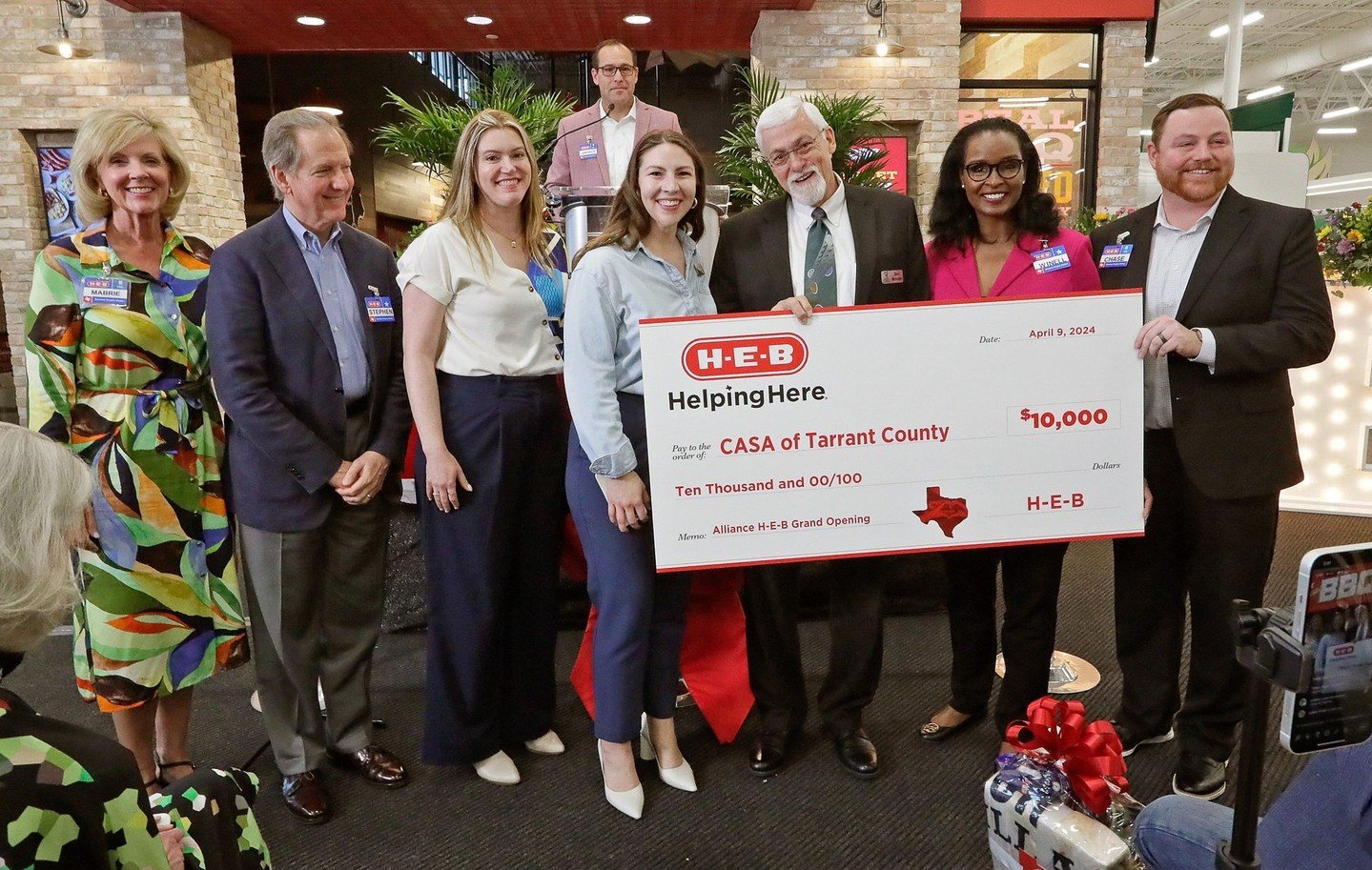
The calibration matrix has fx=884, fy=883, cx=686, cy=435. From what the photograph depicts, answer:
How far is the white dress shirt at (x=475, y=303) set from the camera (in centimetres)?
203

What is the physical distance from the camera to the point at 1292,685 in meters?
0.72

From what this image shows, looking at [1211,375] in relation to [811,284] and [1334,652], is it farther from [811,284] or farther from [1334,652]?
[1334,652]

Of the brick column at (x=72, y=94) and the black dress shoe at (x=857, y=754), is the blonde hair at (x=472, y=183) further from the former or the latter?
the brick column at (x=72, y=94)

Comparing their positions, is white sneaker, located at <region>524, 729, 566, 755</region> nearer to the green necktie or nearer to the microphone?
the green necktie

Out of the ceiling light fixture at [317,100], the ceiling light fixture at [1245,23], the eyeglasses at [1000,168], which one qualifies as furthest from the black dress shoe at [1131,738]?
the ceiling light fixture at [1245,23]

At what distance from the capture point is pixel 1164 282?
Answer: 6.97 feet

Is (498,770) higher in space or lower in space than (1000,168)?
lower

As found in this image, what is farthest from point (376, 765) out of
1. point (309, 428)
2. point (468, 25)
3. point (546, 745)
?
point (468, 25)

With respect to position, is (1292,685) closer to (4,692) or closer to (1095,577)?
(4,692)

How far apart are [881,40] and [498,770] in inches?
257

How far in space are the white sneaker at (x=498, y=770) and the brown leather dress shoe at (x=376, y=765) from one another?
0.66 ft

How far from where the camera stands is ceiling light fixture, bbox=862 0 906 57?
7035 mm

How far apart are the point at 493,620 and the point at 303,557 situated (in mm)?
479

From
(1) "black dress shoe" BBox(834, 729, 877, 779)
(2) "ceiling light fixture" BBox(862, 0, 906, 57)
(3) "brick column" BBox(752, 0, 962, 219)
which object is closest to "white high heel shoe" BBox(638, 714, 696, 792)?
(1) "black dress shoe" BBox(834, 729, 877, 779)
